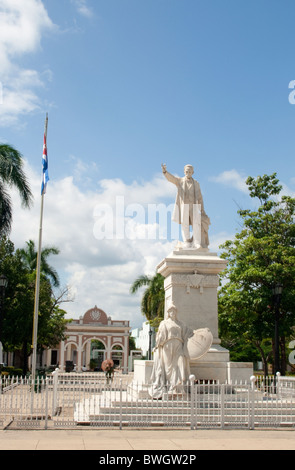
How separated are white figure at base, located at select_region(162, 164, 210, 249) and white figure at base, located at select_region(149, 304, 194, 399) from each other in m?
3.49

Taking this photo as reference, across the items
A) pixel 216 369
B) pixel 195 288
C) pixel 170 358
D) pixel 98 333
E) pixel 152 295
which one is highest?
pixel 152 295

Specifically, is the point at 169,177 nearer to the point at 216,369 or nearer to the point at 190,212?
the point at 190,212

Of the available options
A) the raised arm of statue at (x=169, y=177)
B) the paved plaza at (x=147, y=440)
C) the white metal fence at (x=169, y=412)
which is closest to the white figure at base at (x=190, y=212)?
the raised arm of statue at (x=169, y=177)

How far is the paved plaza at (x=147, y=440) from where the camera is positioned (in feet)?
27.9

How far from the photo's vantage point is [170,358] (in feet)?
41.3

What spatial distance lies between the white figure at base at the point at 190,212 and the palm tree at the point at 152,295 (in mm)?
24537

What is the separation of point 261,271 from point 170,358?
553 inches

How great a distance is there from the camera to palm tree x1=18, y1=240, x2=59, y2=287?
41.5 m

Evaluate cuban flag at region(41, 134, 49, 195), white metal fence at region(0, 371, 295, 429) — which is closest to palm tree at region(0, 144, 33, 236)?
cuban flag at region(41, 134, 49, 195)

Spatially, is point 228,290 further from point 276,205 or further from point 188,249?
point 188,249

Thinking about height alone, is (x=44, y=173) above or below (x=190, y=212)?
above

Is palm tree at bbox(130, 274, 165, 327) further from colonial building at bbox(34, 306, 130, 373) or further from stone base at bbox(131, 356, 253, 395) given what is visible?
stone base at bbox(131, 356, 253, 395)

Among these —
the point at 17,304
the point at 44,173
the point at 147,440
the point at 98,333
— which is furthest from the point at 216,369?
the point at 98,333
